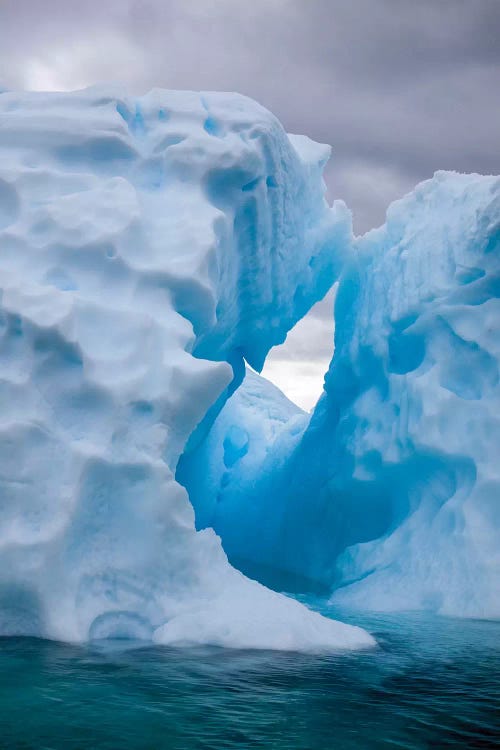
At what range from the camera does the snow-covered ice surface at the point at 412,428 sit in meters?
7.42

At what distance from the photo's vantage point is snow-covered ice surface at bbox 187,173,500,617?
24.3 ft

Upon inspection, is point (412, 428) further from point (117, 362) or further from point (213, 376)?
point (117, 362)

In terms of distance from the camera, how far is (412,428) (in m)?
7.97

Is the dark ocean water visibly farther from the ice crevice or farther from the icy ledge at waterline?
the ice crevice

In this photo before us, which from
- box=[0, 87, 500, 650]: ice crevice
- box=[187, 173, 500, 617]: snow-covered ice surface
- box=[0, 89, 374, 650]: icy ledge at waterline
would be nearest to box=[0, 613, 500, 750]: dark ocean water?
box=[0, 89, 374, 650]: icy ledge at waterline

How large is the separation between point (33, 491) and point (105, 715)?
6.82 ft

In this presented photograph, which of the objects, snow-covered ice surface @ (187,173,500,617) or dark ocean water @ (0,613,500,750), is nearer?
dark ocean water @ (0,613,500,750)

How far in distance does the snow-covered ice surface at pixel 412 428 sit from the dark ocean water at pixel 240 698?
2.53m

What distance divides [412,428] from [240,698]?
4.80 meters

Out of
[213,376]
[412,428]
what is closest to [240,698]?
[213,376]

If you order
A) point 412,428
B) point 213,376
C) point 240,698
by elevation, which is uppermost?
point 412,428

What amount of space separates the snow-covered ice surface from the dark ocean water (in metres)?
2.53

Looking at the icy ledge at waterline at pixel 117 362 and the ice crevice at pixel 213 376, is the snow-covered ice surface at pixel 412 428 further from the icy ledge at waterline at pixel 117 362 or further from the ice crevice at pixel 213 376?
the icy ledge at waterline at pixel 117 362

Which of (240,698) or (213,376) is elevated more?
(213,376)
